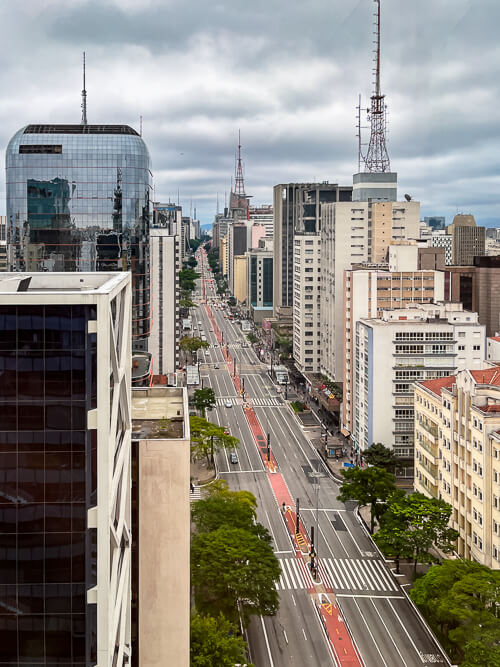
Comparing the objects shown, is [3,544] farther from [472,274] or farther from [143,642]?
[472,274]

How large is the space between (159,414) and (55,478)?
1338cm

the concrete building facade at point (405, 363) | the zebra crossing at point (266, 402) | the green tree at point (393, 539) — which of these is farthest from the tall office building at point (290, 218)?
the green tree at point (393, 539)

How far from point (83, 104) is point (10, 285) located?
233ft

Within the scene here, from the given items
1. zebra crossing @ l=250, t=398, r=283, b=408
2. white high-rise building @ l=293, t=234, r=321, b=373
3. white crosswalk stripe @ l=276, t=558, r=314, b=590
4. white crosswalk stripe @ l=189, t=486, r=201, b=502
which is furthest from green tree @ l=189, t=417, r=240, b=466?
white high-rise building @ l=293, t=234, r=321, b=373

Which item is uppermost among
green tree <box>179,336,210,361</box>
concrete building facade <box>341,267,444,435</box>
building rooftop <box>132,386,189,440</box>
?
concrete building facade <box>341,267,444,435</box>

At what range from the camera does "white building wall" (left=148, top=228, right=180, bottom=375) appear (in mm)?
104000

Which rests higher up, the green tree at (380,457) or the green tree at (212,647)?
the green tree at (380,457)

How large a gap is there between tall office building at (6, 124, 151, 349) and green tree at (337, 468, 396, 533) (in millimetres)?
35521

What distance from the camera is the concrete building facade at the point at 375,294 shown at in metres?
97.5

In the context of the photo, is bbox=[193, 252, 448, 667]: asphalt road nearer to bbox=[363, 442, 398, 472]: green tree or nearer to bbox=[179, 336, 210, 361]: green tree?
bbox=[363, 442, 398, 472]: green tree

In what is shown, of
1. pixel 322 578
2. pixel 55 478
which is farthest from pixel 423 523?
pixel 55 478

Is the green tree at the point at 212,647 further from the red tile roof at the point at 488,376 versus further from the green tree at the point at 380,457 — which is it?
the green tree at the point at 380,457

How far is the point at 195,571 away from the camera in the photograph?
48.3 m

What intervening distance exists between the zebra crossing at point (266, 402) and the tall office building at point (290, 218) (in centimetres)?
5173
